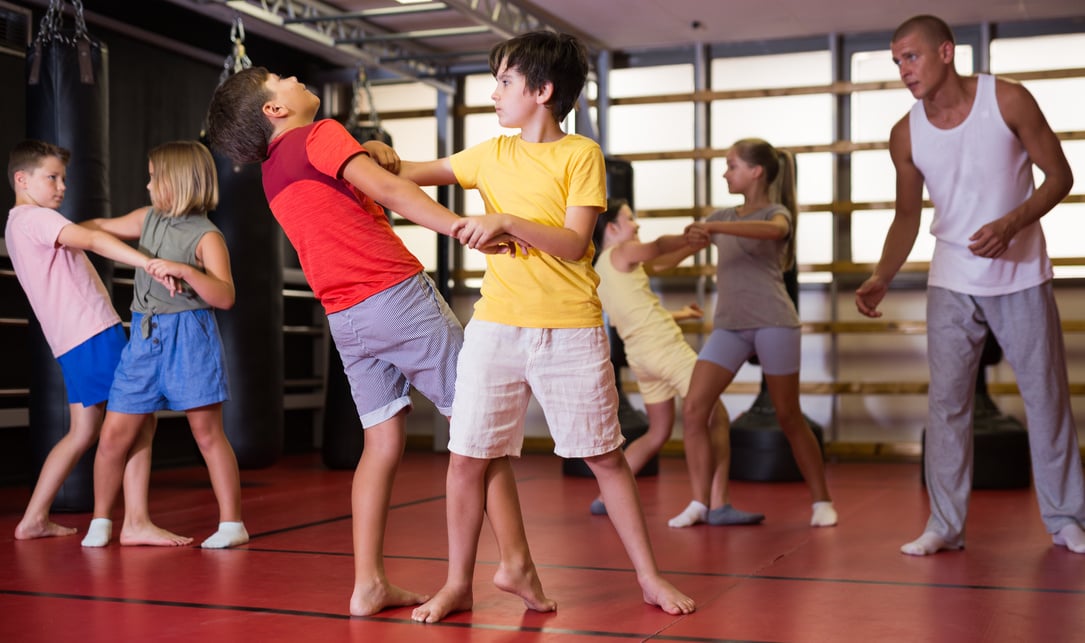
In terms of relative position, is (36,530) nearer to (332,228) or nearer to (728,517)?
(332,228)

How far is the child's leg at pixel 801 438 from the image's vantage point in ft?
14.0

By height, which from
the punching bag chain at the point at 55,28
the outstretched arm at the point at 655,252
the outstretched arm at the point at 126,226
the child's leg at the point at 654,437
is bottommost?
the child's leg at the point at 654,437

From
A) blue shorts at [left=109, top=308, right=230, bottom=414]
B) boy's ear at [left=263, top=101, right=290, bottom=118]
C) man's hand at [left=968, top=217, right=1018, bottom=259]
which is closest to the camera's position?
boy's ear at [left=263, top=101, right=290, bottom=118]

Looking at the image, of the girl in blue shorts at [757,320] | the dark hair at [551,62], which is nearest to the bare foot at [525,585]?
the dark hair at [551,62]

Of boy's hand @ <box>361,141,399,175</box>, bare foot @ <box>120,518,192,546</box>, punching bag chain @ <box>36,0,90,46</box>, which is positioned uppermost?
punching bag chain @ <box>36,0,90,46</box>

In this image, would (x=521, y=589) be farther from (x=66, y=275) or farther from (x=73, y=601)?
(x=66, y=275)

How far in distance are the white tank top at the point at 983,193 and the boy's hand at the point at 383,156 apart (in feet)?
6.16

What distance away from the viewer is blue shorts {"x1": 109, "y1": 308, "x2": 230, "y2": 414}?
386 cm

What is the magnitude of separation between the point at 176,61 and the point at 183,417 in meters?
2.27

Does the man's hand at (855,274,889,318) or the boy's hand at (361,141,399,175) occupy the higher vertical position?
the boy's hand at (361,141,399,175)

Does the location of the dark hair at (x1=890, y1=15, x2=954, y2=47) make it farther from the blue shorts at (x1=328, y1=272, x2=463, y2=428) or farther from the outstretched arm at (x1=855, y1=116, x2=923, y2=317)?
the blue shorts at (x1=328, y1=272, x2=463, y2=428)

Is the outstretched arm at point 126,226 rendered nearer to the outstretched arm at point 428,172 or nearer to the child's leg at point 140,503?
the child's leg at point 140,503

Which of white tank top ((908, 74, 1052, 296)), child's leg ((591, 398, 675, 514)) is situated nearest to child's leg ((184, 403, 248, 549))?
child's leg ((591, 398, 675, 514))

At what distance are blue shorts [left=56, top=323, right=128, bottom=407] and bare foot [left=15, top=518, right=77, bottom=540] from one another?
0.43m
